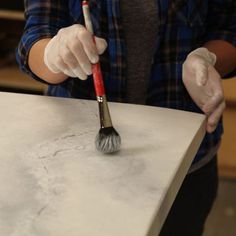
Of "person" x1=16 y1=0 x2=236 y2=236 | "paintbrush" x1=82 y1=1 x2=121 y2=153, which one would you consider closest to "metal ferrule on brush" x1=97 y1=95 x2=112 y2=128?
"paintbrush" x1=82 y1=1 x2=121 y2=153

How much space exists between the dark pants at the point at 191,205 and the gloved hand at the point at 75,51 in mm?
309

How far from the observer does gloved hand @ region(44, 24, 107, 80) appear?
645mm

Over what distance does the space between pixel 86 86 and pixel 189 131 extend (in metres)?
0.26

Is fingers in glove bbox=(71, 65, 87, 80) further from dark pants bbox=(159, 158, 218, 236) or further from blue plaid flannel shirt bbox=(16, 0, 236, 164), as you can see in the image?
dark pants bbox=(159, 158, 218, 236)

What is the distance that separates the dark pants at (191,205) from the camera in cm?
88

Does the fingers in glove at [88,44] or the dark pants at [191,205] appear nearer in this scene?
the fingers in glove at [88,44]

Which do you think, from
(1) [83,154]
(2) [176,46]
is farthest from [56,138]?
(2) [176,46]

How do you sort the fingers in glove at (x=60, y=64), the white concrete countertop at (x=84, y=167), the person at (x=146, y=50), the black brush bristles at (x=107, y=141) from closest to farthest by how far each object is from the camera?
1. the white concrete countertop at (x=84, y=167)
2. the black brush bristles at (x=107, y=141)
3. the fingers in glove at (x=60, y=64)
4. the person at (x=146, y=50)

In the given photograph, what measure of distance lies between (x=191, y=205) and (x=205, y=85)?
0.26 meters

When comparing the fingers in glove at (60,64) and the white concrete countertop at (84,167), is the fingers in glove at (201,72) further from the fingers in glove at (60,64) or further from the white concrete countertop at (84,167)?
the fingers in glove at (60,64)

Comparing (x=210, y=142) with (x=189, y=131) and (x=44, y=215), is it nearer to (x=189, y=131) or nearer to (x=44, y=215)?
(x=189, y=131)

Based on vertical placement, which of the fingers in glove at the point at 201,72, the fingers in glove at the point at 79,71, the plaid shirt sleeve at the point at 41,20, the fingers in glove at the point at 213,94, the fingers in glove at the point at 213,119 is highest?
the plaid shirt sleeve at the point at 41,20

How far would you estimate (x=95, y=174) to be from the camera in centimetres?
55

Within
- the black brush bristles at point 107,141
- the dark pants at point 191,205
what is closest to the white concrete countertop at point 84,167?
the black brush bristles at point 107,141
